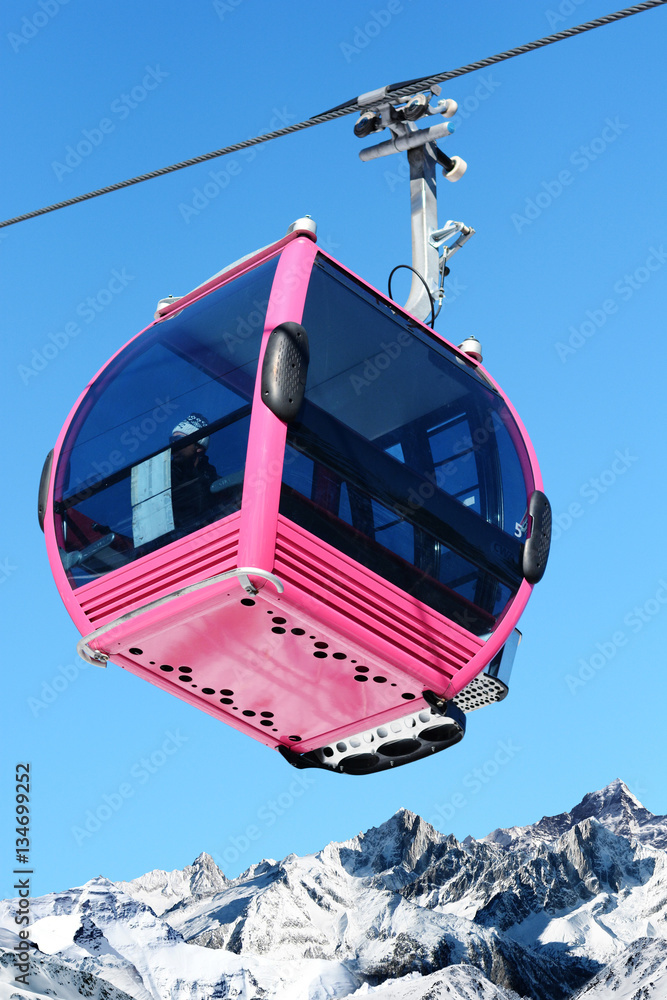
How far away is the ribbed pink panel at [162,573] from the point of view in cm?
711

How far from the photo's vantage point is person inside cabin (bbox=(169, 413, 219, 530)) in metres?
7.32

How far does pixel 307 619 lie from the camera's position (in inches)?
285

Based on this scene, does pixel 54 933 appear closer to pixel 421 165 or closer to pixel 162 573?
pixel 421 165

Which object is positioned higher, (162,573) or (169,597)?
(162,573)

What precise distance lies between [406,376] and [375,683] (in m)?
1.92

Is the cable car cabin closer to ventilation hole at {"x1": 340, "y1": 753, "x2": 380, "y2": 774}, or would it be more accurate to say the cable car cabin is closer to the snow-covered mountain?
ventilation hole at {"x1": 340, "y1": 753, "x2": 380, "y2": 774}

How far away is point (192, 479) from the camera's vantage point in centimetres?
741

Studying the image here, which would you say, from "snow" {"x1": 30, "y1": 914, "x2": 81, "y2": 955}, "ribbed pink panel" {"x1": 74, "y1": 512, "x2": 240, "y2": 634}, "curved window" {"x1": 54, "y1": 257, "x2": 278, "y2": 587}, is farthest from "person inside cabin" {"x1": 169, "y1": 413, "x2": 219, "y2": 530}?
"snow" {"x1": 30, "y1": 914, "x2": 81, "y2": 955}

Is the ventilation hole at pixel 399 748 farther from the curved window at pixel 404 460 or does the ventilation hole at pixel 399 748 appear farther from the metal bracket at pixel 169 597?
the metal bracket at pixel 169 597

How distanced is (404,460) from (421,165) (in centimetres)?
347

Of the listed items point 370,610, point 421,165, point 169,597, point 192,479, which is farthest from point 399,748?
point 421,165

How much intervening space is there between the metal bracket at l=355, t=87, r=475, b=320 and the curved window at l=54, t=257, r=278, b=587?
2.13 metres

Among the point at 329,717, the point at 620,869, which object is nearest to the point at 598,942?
the point at 620,869

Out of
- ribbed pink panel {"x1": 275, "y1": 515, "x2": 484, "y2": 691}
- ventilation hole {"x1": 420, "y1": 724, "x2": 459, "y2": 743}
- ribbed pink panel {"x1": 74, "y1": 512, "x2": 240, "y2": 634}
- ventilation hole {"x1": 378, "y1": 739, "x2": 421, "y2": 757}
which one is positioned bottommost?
ventilation hole {"x1": 420, "y1": 724, "x2": 459, "y2": 743}
